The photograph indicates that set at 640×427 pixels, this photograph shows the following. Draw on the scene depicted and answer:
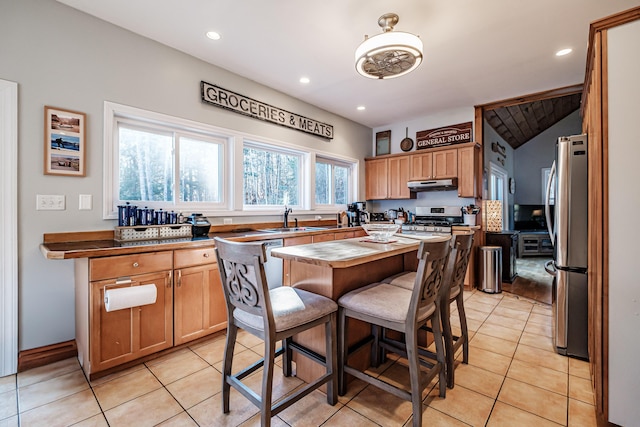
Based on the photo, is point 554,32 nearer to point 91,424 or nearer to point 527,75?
point 527,75

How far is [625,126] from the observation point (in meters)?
1.47

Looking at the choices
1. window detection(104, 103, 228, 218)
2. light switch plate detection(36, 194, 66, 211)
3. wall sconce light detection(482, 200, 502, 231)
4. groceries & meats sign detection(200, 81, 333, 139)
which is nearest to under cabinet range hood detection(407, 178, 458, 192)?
wall sconce light detection(482, 200, 502, 231)

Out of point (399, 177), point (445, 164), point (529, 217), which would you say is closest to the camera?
point (445, 164)

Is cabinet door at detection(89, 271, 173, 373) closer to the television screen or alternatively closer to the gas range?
the gas range

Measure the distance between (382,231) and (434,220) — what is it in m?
3.04

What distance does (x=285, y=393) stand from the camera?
1.78m

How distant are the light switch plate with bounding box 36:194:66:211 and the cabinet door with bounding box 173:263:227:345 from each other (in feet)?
3.34

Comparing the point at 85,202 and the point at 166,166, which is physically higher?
the point at 166,166

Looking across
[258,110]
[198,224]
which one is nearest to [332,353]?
[198,224]

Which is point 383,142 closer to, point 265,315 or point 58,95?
point 58,95

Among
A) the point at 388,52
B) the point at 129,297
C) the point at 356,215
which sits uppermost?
the point at 388,52

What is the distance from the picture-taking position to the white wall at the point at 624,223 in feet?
4.72

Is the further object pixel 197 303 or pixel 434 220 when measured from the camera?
pixel 434 220

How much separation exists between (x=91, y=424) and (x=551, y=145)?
9845 millimetres
